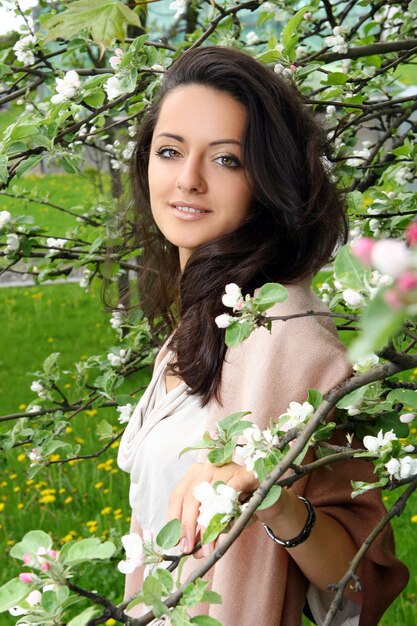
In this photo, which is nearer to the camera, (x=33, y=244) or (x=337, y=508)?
(x=337, y=508)

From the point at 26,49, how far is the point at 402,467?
6.18ft

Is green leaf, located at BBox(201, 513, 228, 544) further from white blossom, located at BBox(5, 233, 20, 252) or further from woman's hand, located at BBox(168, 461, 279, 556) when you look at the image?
white blossom, located at BBox(5, 233, 20, 252)

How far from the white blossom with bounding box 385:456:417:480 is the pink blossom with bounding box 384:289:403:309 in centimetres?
89

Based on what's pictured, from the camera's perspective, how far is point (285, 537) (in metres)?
1.48

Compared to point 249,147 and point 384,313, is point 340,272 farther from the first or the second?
point 249,147

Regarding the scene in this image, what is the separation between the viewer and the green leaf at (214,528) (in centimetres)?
108

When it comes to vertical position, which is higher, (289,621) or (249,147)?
(249,147)

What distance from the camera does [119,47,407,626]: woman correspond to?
5.29 ft

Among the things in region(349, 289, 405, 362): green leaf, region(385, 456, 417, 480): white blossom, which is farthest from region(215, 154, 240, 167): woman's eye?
region(349, 289, 405, 362): green leaf

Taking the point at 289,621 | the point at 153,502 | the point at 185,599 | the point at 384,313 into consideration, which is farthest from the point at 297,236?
the point at 384,313

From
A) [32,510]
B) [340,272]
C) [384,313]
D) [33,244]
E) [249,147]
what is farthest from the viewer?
[32,510]

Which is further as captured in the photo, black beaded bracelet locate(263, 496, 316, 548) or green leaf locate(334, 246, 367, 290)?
black beaded bracelet locate(263, 496, 316, 548)

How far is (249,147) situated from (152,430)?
0.61 metres

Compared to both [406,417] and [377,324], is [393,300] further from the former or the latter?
[406,417]
